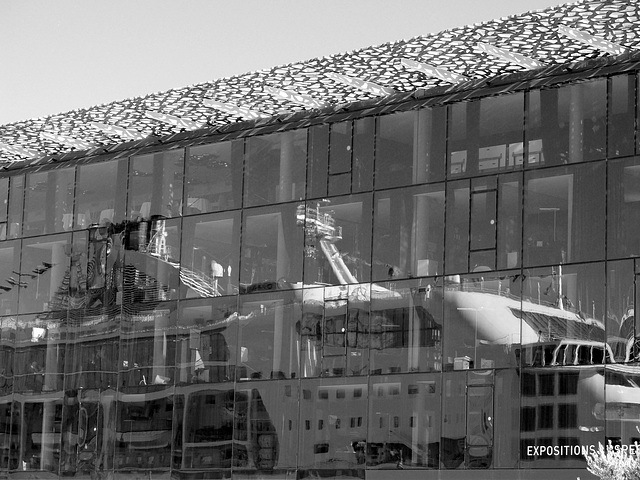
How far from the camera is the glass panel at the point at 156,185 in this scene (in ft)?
114

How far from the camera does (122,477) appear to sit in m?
34.5

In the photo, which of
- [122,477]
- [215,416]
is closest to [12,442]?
[122,477]

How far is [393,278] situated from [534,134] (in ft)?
16.1

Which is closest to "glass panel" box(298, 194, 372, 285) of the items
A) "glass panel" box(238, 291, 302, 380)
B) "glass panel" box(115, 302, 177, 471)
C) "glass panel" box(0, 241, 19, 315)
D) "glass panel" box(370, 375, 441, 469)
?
"glass panel" box(238, 291, 302, 380)

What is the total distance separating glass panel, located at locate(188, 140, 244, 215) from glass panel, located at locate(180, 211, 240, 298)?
0.33 metres

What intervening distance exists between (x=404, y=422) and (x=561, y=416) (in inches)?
160

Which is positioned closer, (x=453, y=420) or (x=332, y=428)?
(x=453, y=420)

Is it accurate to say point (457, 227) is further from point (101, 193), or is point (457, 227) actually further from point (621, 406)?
point (101, 193)

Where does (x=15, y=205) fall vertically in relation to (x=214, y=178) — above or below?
below

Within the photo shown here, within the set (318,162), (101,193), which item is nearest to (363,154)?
(318,162)

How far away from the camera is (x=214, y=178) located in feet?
112

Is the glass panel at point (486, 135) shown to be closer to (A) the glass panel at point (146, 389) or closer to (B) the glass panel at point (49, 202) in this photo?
(A) the glass panel at point (146, 389)

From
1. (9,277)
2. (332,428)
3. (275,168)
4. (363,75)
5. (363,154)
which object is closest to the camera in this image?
(363,75)

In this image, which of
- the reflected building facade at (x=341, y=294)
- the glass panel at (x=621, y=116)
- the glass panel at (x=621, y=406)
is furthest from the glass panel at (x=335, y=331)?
the glass panel at (x=621, y=116)
